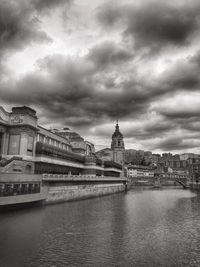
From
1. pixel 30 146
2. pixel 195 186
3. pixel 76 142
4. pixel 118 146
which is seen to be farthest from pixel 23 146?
pixel 195 186

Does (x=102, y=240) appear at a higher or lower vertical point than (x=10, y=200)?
lower

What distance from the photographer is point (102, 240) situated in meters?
26.1

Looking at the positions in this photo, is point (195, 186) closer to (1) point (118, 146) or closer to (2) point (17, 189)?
(1) point (118, 146)

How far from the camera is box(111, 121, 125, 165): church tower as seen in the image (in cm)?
Answer: 18038

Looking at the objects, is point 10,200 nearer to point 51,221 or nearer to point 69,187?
point 51,221

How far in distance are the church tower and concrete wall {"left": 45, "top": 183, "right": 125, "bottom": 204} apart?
258ft

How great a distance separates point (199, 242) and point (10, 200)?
30168 mm

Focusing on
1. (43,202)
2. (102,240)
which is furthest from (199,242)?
(43,202)

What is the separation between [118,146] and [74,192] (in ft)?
394

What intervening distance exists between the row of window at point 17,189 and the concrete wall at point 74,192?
6.10 m

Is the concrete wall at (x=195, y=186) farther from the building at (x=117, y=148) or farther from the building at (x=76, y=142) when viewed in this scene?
the building at (x=76, y=142)

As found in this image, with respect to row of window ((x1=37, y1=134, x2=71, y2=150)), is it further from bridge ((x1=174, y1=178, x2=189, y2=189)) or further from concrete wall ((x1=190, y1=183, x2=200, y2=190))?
bridge ((x1=174, y1=178, x2=189, y2=189))

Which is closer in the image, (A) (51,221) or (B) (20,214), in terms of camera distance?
(A) (51,221)

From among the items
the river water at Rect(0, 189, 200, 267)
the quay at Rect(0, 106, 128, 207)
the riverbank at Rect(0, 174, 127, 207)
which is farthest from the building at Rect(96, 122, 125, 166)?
the river water at Rect(0, 189, 200, 267)
